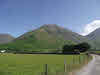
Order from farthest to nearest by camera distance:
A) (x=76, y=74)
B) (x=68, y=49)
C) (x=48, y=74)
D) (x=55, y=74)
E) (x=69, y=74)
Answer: (x=68, y=49) → (x=76, y=74) → (x=69, y=74) → (x=55, y=74) → (x=48, y=74)

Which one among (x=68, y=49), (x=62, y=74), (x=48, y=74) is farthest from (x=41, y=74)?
(x=68, y=49)

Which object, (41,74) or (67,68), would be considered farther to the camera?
(67,68)

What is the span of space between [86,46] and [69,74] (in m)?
123

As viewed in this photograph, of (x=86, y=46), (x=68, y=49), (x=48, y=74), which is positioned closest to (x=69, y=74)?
(x=48, y=74)

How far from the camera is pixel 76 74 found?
1552 cm

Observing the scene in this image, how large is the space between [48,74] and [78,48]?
127 meters

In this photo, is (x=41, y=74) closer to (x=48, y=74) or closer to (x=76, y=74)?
(x=48, y=74)

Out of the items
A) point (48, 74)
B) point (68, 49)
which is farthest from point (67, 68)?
point (68, 49)

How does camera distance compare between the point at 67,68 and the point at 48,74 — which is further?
the point at 67,68

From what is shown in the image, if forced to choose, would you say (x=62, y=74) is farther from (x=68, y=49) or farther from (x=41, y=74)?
(x=68, y=49)

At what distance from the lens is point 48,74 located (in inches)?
470

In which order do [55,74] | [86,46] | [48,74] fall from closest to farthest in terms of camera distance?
[48,74], [55,74], [86,46]

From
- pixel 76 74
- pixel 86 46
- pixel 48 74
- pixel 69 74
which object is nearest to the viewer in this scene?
pixel 48 74

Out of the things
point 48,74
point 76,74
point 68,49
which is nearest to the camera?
point 48,74
